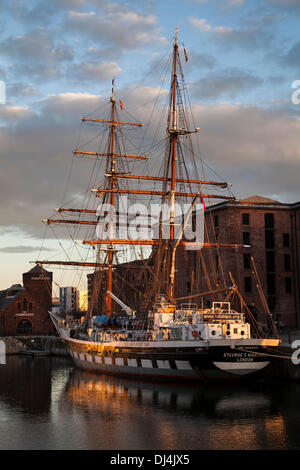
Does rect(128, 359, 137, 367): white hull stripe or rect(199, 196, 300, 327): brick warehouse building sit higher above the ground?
rect(199, 196, 300, 327): brick warehouse building

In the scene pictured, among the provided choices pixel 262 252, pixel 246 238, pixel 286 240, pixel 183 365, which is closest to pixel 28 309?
pixel 246 238

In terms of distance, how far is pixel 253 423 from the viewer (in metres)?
27.7

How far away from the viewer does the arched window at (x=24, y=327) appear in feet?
311

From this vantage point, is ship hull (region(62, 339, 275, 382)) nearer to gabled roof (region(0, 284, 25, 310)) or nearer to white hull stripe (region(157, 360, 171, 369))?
white hull stripe (region(157, 360, 171, 369))

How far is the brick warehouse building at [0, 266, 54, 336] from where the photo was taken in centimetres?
9399

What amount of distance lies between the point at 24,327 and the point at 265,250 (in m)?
46.0

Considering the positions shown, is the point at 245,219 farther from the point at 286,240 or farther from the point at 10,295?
the point at 10,295

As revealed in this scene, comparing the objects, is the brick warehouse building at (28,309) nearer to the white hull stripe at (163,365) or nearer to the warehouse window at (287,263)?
the warehouse window at (287,263)

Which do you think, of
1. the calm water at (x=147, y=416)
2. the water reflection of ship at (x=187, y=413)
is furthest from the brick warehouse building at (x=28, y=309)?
the water reflection of ship at (x=187, y=413)

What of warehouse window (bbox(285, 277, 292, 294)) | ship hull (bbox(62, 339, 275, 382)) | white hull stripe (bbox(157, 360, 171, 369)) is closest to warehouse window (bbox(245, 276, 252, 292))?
warehouse window (bbox(285, 277, 292, 294))

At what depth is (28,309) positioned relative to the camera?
316 feet

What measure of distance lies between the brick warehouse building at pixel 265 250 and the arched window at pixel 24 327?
3805 cm

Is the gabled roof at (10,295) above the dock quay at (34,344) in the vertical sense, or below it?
above

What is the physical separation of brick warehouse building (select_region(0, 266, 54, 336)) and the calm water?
164 feet
